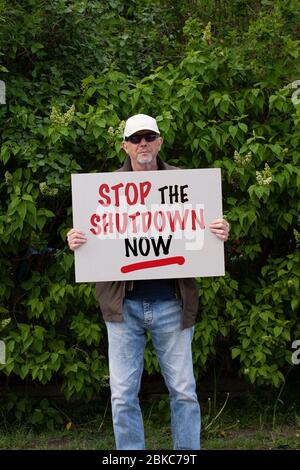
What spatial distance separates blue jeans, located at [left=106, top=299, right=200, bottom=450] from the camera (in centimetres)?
399

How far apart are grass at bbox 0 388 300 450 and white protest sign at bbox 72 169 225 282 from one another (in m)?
1.53

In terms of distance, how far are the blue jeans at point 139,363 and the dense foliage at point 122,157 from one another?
1.05 metres

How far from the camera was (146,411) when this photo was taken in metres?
5.60

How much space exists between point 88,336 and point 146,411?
0.85 m

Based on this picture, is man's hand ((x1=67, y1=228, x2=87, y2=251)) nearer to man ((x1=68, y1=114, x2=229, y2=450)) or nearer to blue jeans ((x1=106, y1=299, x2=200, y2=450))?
man ((x1=68, y1=114, x2=229, y2=450))

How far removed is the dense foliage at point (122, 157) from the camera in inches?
197

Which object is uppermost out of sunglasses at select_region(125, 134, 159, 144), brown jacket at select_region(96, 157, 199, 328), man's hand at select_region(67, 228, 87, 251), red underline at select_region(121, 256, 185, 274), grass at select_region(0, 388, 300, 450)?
sunglasses at select_region(125, 134, 159, 144)

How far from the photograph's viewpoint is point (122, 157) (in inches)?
198

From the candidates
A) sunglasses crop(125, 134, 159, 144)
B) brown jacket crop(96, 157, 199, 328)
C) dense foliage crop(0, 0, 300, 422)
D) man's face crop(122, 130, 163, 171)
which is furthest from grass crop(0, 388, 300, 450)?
sunglasses crop(125, 134, 159, 144)

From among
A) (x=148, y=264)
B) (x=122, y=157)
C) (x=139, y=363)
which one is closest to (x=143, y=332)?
(x=139, y=363)

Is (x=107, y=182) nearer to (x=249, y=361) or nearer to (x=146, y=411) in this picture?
(x=249, y=361)

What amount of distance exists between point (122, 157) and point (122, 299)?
4.27 ft

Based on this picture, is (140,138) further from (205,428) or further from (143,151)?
(205,428)

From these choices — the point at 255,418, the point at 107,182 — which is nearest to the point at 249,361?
the point at 255,418
